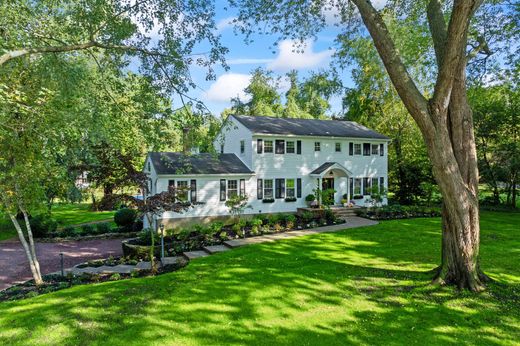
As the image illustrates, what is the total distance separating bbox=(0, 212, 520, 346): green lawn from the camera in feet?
20.2

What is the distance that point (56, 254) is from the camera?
16000mm

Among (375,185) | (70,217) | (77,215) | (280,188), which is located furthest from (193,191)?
(77,215)

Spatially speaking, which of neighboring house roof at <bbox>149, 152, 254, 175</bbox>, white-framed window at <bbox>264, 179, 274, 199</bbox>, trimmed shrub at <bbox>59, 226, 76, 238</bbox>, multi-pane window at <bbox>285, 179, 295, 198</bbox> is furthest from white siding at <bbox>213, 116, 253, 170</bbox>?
trimmed shrub at <bbox>59, 226, 76, 238</bbox>

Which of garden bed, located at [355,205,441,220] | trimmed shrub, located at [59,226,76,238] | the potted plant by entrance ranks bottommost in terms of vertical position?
trimmed shrub, located at [59,226,76,238]

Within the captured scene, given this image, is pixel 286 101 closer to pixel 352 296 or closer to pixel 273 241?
pixel 273 241

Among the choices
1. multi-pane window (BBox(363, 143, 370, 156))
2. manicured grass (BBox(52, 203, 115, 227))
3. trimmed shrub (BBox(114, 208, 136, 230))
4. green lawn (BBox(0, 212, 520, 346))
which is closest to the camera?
green lawn (BBox(0, 212, 520, 346))

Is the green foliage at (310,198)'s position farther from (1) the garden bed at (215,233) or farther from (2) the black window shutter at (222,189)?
(2) the black window shutter at (222,189)

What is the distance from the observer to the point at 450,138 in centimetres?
816

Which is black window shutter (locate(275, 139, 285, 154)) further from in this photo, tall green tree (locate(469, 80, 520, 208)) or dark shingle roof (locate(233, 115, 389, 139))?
tall green tree (locate(469, 80, 520, 208))

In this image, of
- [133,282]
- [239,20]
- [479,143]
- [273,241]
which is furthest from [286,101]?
[133,282]

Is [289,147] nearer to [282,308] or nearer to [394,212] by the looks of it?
[394,212]

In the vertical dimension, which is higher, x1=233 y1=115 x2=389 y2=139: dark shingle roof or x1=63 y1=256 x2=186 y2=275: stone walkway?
x1=233 y1=115 x2=389 y2=139: dark shingle roof

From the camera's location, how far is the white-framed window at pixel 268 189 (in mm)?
21328

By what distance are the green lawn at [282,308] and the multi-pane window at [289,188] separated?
10.6 meters
